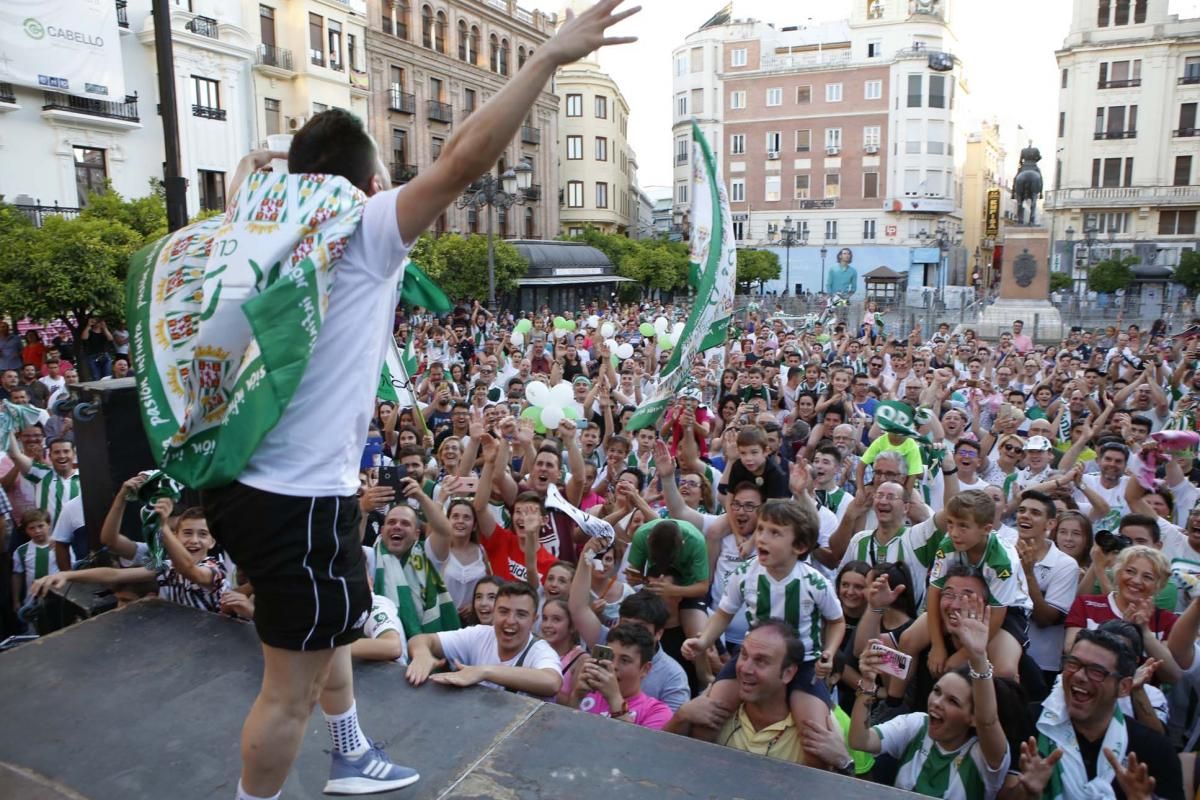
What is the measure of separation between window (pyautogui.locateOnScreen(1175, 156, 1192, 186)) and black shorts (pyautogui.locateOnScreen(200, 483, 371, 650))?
181 ft

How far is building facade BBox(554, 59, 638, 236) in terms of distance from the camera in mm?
48250

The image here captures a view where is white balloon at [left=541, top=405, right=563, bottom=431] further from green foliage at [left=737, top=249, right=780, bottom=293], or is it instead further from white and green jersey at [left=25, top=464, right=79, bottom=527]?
green foliage at [left=737, top=249, right=780, bottom=293]

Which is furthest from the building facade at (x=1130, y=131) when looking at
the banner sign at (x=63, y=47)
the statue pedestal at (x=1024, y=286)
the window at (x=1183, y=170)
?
the banner sign at (x=63, y=47)

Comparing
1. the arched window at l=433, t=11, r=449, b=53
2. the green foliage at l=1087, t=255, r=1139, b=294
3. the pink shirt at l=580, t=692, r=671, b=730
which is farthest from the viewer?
the green foliage at l=1087, t=255, r=1139, b=294

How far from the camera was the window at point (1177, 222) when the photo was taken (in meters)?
46.3

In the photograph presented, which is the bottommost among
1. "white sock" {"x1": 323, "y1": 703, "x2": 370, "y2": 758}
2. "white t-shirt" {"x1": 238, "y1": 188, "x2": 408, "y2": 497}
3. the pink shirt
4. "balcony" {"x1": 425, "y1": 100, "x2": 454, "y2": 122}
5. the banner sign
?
the pink shirt

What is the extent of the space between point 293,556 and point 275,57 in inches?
1205

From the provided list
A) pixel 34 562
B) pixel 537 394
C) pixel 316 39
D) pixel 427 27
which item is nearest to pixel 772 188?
pixel 427 27

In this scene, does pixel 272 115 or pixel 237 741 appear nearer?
pixel 237 741

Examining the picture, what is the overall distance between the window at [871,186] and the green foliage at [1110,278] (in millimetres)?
17406

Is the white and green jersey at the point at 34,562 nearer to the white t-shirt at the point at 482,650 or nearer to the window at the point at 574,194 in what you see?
the white t-shirt at the point at 482,650

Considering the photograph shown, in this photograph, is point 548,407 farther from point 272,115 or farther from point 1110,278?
point 1110,278

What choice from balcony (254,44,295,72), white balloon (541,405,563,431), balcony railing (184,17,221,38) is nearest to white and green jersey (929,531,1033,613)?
white balloon (541,405,563,431)

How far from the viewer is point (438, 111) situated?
123 ft
